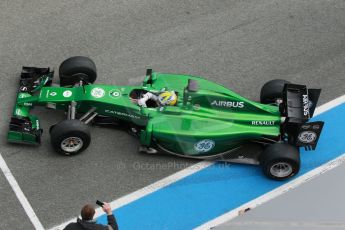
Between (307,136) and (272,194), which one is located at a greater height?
(307,136)

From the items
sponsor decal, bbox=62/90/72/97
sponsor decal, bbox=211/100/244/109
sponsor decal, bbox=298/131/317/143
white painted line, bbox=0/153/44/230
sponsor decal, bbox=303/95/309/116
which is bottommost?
white painted line, bbox=0/153/44/230

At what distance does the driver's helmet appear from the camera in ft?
24.7

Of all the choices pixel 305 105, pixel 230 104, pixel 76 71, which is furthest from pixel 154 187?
pixel 305 105

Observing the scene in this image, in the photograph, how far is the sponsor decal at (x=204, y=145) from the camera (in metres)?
7.41

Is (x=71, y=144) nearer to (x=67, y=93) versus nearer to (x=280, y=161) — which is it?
(x=67, y=93)

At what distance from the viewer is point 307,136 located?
7293 mm

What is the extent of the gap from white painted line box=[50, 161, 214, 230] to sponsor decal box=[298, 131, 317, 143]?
1.44 meters

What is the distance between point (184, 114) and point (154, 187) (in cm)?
118

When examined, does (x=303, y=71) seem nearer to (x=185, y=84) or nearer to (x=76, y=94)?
(x=185, y=84)

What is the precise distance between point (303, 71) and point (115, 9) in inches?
157

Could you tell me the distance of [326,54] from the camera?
9797 mm

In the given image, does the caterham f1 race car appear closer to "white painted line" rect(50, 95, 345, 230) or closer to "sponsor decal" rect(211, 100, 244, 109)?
"sponsor decal" rect(211, 100, 244, 109)

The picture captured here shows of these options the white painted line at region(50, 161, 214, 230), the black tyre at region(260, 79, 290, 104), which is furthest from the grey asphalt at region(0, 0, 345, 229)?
the black tyre at region(260, 79, 290, 104)

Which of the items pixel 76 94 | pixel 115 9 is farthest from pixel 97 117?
pixel 115 9
